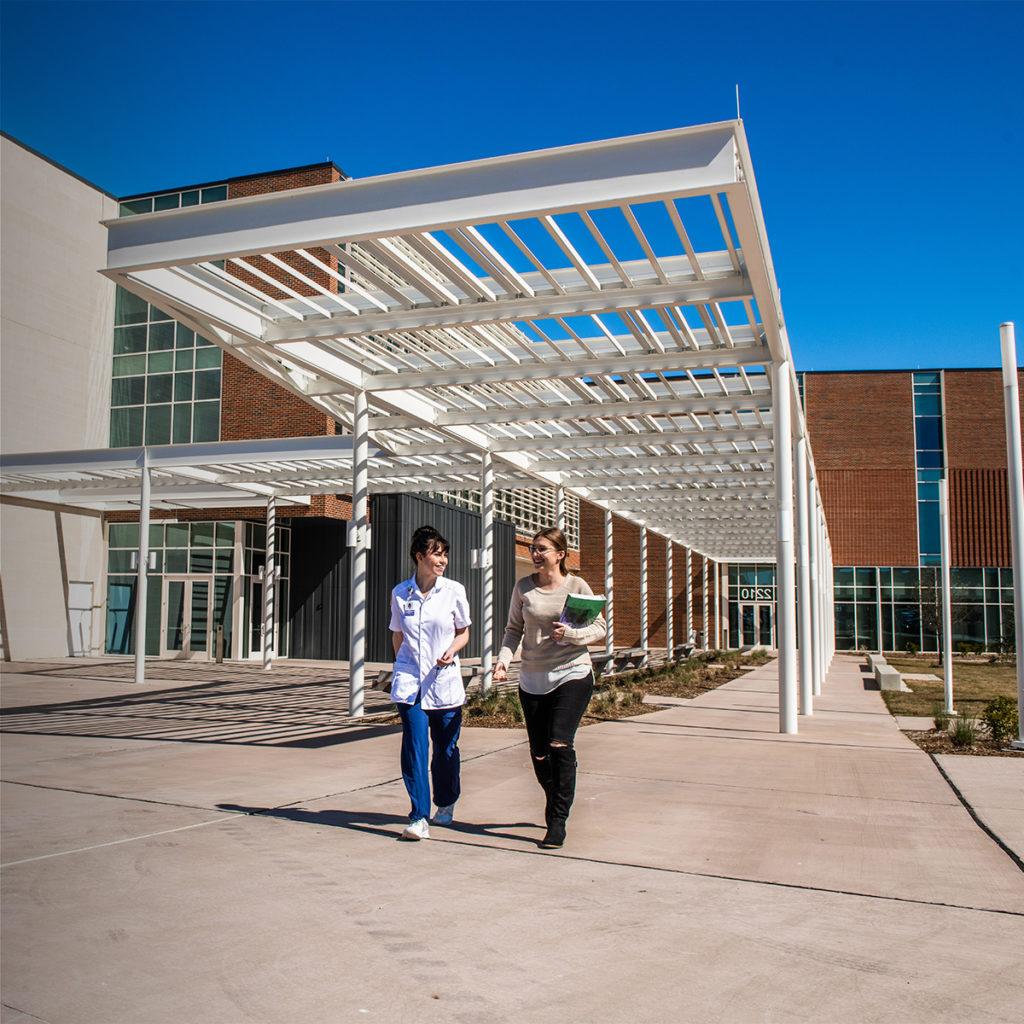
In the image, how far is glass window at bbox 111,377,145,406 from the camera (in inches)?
1222

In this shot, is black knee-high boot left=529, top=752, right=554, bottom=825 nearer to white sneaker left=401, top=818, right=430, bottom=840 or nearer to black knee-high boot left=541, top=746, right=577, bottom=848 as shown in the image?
black knee-high boot left=541, top=746, right=577, bottom=848

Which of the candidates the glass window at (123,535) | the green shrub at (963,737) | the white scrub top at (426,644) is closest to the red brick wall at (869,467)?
the glass window at (123,535)

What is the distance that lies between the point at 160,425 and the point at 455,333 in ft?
69.5

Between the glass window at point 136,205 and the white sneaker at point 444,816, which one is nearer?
the white sneaker at point 444,816

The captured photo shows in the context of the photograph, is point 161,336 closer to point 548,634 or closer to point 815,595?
point 815,595

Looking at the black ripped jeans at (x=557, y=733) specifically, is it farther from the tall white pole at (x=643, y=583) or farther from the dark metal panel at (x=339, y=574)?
the dark metal panel at (x=339, y=574)

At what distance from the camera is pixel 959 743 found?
10039 millimetres

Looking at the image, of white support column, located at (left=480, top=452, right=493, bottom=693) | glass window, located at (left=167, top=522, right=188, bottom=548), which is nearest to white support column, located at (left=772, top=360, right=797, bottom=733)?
white support column, located at (left=480, top=452, right=493, bottom=693)

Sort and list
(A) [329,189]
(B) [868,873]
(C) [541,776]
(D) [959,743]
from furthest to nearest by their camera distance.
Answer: (D) [959,743] < (A) [329,189] < (C) [541,776] < (B) [868,873]

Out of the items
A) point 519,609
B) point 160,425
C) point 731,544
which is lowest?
point 519,609

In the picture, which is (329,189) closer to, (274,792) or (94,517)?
(274,792)

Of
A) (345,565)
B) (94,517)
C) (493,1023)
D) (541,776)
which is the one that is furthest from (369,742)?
(94,517)

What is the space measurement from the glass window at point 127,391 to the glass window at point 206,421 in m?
2.34

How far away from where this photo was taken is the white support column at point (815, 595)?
17.6 meters
